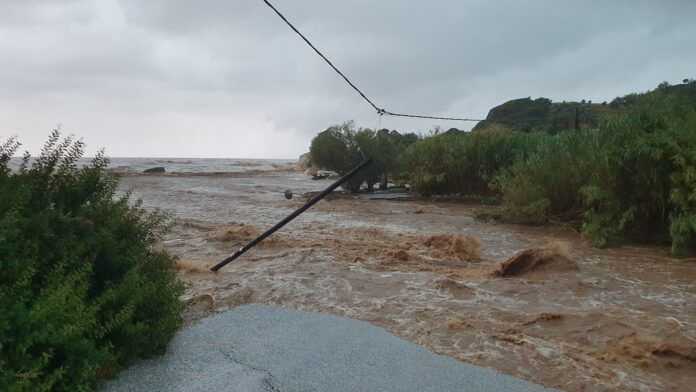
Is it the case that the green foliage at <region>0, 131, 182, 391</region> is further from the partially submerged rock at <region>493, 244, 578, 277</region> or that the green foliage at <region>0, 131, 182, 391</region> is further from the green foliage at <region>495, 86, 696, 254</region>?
the green foliage at <region>495, 86, 696, 254</region>

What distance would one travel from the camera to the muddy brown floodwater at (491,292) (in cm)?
366

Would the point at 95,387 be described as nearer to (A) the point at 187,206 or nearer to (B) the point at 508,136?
(A) the point at 187,206

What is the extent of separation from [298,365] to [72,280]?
1526mm

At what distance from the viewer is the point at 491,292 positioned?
557 centimetres

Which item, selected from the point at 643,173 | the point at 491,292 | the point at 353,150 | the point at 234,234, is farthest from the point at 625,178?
the point at 353,150

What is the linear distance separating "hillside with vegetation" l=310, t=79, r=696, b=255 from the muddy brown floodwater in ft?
2.24

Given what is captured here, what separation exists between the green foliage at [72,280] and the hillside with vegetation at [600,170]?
25.3ft

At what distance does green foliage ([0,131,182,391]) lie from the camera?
241 centimetres

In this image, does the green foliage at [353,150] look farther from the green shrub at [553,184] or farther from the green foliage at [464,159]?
the green shrub at [553,184]

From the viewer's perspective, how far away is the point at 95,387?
2.80 m

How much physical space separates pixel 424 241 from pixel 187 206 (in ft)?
28.7

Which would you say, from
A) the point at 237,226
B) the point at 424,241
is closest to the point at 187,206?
the point at 237,226

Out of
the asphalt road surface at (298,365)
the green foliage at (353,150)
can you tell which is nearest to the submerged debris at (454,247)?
the asphalt road surface at (298,365)

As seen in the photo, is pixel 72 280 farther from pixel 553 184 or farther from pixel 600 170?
pixel 553 184
